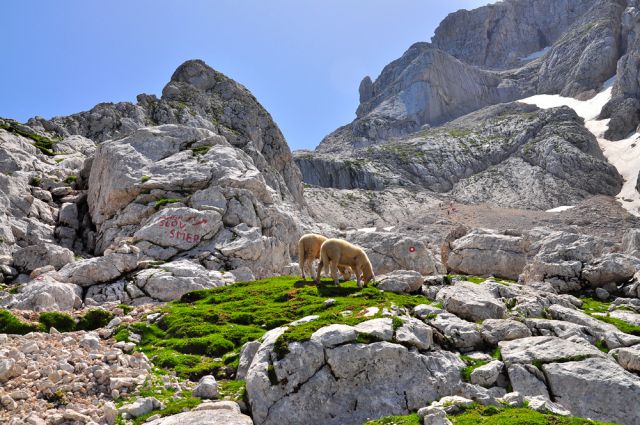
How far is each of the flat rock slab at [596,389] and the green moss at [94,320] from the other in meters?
16.1

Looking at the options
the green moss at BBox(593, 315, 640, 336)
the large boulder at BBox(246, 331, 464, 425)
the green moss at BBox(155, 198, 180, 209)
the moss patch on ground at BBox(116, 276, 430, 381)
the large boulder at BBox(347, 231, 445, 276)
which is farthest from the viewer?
the green moss at BBox(155, 198, 180, 209)

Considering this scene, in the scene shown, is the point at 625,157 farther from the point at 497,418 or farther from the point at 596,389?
the point at 497,418

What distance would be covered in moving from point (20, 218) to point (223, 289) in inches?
900

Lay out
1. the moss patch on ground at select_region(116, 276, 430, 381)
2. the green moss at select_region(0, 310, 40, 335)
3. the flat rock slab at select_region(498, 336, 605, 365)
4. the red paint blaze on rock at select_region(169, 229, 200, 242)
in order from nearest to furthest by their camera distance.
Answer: the flat rock slab at select_region(498, 336, 605, 365) < the moss patch on ground at select_region(116, 276, 430, 381) < the green moss at select_region(0, 310, 40, 335) < the red paint blaze on rock at select_region(169, 229, 200, 242)

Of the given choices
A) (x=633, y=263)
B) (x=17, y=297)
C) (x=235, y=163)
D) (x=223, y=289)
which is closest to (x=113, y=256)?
(x=17, y=297)

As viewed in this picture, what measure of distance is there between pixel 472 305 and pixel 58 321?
1580 centimetres

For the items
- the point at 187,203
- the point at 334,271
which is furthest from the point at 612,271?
the point at 187,203

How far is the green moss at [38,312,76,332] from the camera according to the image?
17.9 meters

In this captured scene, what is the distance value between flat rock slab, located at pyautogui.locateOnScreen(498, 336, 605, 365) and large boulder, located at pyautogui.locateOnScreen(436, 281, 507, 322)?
112 inches

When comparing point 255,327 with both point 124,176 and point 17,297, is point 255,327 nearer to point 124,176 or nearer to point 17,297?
point 17,297

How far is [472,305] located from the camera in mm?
18234

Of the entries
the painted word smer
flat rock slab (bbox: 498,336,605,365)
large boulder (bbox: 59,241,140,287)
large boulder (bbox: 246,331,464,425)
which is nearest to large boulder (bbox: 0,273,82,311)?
large boulder (bbox: 59,241,140,287)

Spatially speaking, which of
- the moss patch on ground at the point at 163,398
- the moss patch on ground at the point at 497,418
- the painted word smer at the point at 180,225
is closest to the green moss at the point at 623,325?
the moss patch on ground at the point at 497,418

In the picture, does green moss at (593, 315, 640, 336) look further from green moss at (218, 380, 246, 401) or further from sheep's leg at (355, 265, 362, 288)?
green moss at (218, 380, 246, 401)
